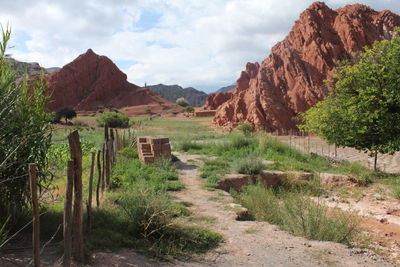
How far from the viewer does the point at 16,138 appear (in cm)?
464

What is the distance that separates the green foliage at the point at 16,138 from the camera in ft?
15.2

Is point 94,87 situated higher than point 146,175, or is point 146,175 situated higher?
point 94,87

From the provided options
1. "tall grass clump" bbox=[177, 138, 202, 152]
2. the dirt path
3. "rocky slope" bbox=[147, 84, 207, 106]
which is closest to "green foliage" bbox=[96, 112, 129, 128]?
"tall grass clump" bbox=[177, 138, 202, 152]

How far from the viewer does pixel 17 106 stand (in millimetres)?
4820

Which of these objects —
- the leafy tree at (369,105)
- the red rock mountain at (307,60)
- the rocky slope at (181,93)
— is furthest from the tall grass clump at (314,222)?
the rocky slope at (181,93)

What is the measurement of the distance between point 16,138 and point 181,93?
127m

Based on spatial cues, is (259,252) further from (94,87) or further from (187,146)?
(94,87)

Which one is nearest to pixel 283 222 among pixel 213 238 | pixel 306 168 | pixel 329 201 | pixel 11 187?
pixel 213 238

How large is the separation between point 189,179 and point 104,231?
456 centimetres

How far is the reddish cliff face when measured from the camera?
221ft

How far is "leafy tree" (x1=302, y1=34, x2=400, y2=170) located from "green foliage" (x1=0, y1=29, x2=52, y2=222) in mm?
8918

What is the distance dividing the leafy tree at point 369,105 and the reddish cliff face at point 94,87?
175 feet

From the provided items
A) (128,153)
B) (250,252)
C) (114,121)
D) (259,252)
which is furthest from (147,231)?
(114,121)

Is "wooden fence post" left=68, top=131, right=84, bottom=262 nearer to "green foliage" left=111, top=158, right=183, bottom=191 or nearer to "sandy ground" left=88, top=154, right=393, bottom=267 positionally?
"sandy ground" left=88, top=154, right=393, bottom=267
